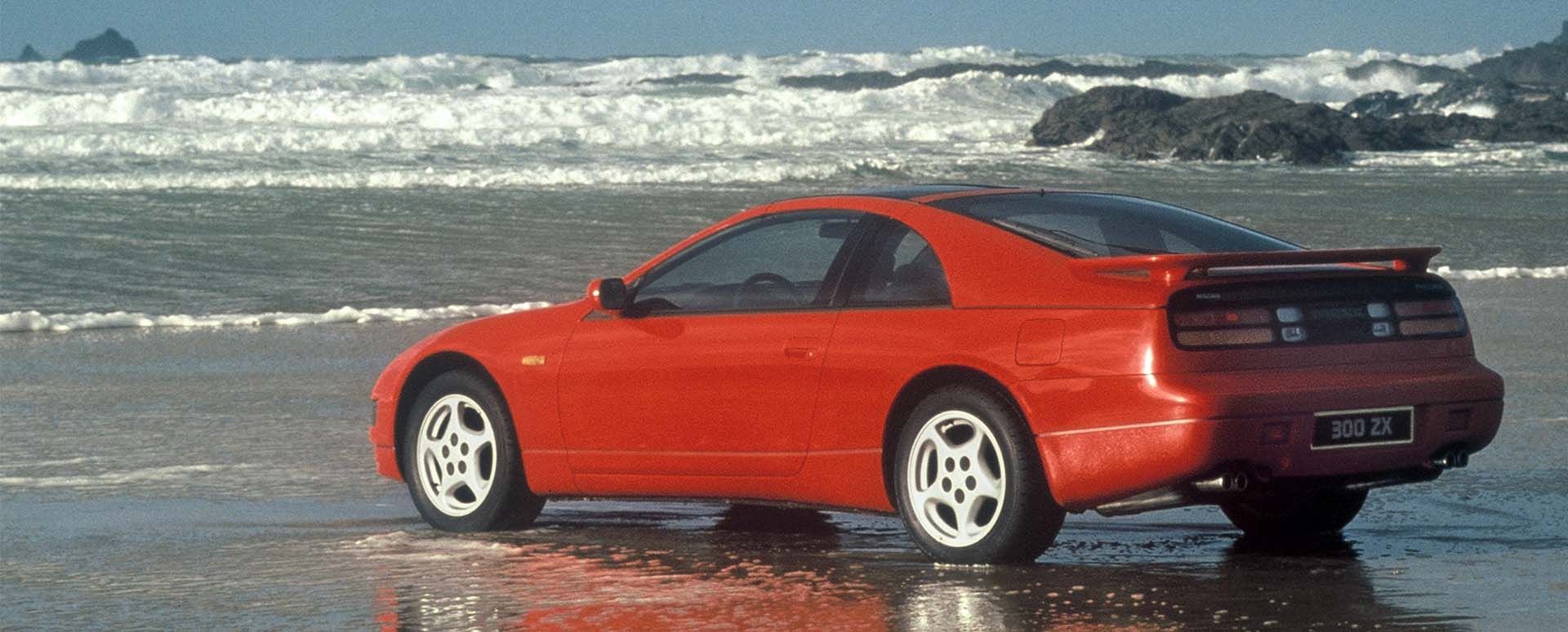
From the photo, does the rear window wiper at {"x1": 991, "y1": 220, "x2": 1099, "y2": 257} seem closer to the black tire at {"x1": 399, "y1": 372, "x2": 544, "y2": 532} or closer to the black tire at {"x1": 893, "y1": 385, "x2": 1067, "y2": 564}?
the black tire at {"x1": 893, "y1": 385, "x2": 1067, "y2": 564}

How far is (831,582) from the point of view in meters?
6.49

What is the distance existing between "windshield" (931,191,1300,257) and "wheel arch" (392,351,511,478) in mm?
1911

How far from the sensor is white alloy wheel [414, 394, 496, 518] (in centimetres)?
786

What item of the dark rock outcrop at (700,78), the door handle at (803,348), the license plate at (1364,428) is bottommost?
the license plate at (1364,428)

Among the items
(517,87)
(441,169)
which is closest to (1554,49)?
(517,87)

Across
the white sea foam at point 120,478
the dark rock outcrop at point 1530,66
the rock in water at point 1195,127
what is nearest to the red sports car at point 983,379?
the white sea foam at point 120,478

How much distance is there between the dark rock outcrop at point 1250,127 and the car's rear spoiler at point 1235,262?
38.5 m

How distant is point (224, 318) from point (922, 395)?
1046 centimetres

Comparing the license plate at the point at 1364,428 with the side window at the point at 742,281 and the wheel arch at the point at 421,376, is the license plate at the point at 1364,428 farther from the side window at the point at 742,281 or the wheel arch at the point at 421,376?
the wheel arch at the point at 421,376

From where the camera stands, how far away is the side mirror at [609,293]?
7.43 metres

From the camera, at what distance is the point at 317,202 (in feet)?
95.1

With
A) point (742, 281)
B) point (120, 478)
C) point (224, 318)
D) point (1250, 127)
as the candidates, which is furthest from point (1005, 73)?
point (742, 281)

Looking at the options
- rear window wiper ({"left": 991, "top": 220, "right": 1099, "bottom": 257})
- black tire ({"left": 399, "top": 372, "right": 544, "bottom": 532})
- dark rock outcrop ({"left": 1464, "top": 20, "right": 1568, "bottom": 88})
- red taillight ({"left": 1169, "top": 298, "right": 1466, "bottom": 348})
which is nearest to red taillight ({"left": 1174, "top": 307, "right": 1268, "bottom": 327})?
red taillight ({"left": 1169, "top": 298, "right": 1466, "bottom": 348})

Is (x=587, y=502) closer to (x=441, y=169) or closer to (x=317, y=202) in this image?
(x=317, y=202)
